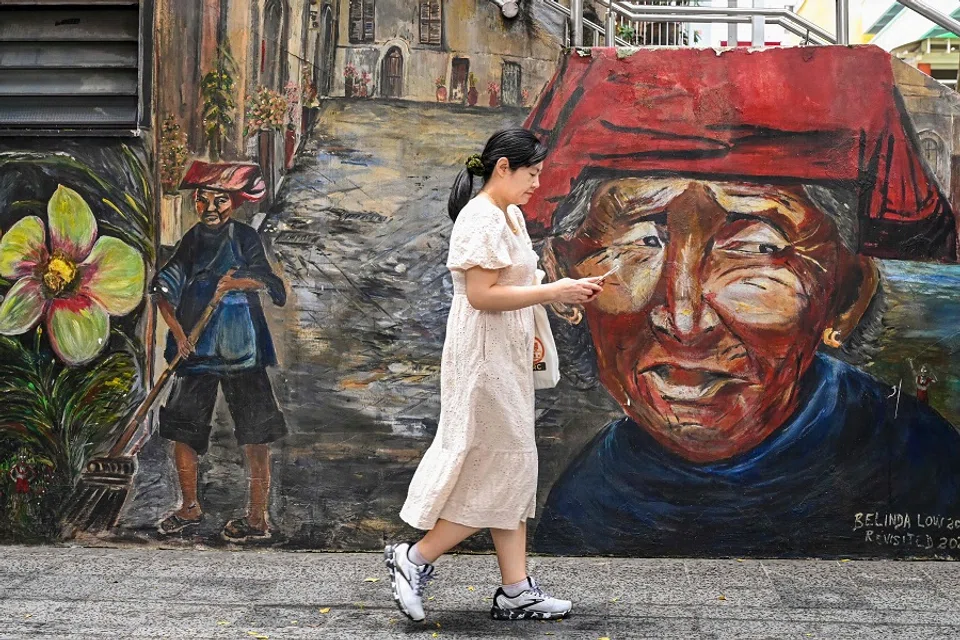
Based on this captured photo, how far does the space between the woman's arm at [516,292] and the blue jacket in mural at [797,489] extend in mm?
1335

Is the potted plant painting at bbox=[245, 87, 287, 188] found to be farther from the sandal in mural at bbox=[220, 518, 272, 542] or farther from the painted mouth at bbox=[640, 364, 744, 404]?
the painted mouth at bbox=[640, 364, 744, 404]

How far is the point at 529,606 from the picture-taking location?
4.51m

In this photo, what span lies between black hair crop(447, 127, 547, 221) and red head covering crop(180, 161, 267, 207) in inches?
50.1

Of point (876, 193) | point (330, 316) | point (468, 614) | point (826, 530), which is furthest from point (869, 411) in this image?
point (330, 316)

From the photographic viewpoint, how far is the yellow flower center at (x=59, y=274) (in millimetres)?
5523

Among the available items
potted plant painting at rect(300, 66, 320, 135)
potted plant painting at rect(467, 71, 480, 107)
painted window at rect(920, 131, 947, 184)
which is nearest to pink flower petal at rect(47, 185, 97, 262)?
potted plant painting at rect(300, 66, 320, 135)

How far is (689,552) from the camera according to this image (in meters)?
5.42

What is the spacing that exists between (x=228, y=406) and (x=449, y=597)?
1.42 metres

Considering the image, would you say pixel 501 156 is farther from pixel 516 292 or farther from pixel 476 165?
pixel 516 292

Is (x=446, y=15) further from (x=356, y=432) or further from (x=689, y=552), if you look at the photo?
(x=689, y=552)

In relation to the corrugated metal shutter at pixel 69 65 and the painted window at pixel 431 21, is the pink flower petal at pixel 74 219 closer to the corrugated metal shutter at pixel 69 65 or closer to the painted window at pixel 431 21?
the corrugated metal shutter at pixel 69 65

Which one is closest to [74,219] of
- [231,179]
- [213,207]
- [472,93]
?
[213,207]

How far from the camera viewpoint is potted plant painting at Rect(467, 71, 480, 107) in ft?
17.5

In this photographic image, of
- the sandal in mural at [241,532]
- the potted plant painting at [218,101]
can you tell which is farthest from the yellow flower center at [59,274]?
the sandal in mural at [241,532]
